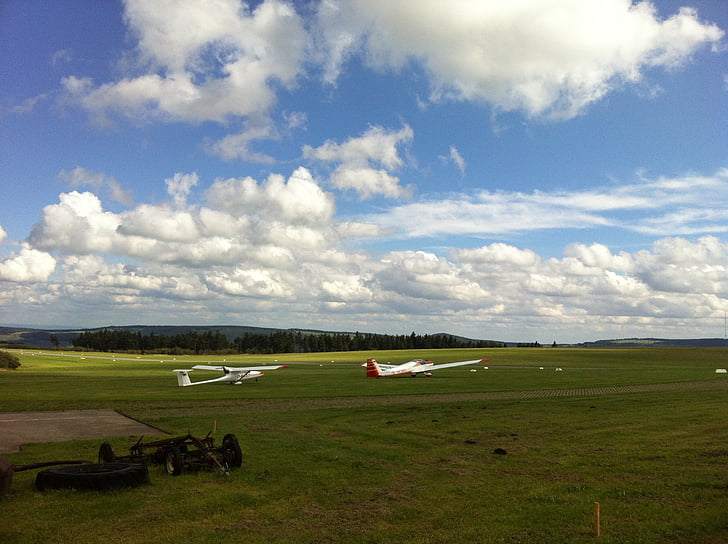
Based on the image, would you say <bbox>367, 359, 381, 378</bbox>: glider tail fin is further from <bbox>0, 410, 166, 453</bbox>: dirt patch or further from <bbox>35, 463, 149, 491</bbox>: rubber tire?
<bbox>35, 463, 149, 491</bbox>: rubber tire

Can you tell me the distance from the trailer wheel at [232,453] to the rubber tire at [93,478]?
2.51 meters

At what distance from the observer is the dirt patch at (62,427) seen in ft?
72.0

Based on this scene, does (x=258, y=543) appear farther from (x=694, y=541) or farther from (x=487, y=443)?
(x=487, y=443)

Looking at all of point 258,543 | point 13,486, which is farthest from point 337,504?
point 13,486

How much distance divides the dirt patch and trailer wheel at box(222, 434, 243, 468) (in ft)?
27.4

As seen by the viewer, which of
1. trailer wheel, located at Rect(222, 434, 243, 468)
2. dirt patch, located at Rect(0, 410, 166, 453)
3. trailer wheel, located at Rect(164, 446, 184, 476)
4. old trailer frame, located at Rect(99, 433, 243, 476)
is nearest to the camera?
trailer wheel, located at Rect(164, 446, 184, 476)

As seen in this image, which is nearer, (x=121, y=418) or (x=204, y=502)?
(x=204, y=502)

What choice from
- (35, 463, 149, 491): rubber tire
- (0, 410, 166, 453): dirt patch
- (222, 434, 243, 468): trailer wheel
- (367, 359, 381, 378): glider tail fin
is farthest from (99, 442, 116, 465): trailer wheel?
(367, 359, 381, 378): glider tail fin

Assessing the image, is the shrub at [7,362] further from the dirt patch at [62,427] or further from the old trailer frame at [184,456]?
the old trailer frame at [184,456]

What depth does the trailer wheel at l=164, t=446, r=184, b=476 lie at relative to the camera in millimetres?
15281

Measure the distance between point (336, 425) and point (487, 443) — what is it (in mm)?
7683

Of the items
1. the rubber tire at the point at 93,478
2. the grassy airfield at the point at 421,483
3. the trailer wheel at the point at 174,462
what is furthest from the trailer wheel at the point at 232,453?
the rubber tire at the point at 93,478

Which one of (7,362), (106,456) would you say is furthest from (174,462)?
(7,362)

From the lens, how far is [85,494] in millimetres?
13367
